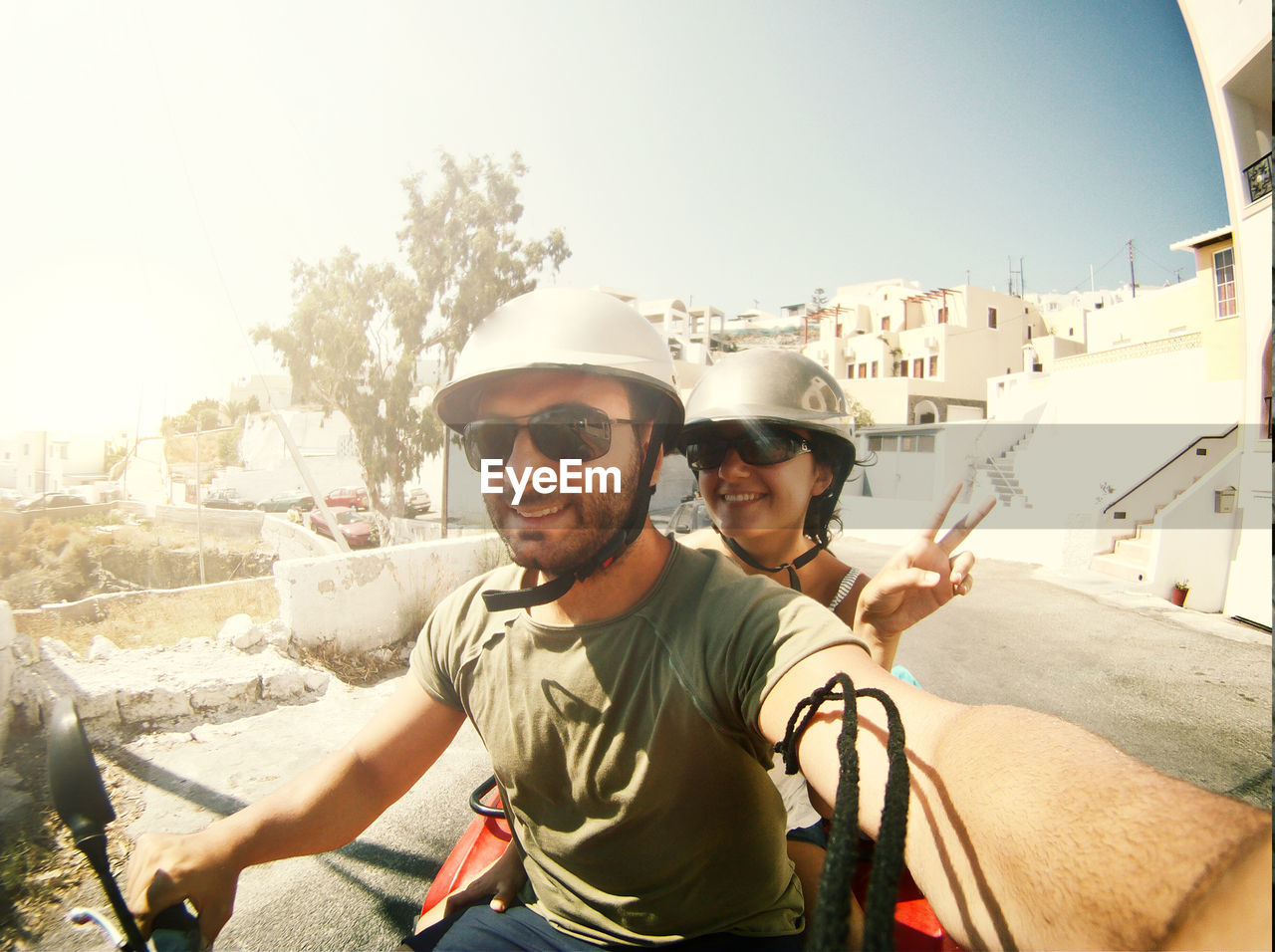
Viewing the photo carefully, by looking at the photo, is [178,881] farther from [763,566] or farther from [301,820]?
[763,566]

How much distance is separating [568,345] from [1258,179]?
5.16 ft

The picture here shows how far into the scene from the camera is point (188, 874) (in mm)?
997

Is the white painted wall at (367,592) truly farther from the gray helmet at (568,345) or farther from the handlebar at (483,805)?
the gray helmet at (568,345)

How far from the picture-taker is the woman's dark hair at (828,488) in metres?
1.99

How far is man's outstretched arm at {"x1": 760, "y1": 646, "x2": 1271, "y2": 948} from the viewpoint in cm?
36

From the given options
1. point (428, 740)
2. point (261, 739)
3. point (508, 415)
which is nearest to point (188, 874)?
point (428, 740)

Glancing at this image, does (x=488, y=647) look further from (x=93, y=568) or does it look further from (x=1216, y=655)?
(x=93, y=568)

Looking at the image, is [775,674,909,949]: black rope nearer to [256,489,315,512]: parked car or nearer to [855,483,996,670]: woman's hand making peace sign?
[855,483,996,670]: woman's hand making peace sign

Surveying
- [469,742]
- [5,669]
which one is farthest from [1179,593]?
[5,669]

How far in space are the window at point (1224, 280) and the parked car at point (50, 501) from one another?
14.9 ft

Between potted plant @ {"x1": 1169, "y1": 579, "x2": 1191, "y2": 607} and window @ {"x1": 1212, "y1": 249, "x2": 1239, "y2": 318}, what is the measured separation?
1.33 m

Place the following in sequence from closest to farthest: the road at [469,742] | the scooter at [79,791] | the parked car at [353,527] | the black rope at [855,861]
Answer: the black rope at [855,861] → the scooter at [79,791] → the road at [469,742] → the parked car at [353,527]

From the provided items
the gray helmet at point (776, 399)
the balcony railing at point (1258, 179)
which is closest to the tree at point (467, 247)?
the gray helmet at point (776, 399)

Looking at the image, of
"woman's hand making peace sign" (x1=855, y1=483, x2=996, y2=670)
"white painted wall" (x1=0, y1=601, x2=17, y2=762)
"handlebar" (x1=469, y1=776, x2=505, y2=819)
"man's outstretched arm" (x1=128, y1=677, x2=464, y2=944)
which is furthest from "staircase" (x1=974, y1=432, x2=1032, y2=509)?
"white painted wall" (x1=0, y1=601, x2=17, y2=762)
